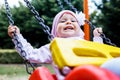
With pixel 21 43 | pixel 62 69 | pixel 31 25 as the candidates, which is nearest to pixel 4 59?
pixel 31 25

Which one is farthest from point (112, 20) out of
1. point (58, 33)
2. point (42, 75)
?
point (42, 75)

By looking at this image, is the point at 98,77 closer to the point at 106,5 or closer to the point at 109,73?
the point at 109,73

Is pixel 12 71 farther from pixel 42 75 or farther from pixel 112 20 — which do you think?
pixel 42 75

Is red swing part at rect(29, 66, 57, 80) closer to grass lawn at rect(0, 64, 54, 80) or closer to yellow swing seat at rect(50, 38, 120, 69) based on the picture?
yellow swing seat at rect(50, 38, 120, 69)

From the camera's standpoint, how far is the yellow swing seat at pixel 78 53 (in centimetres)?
154

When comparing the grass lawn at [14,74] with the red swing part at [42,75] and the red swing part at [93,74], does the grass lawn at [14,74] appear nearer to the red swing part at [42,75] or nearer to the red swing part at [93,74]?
the red swing part at [42,75]

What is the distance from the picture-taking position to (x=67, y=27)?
2266 millimetres

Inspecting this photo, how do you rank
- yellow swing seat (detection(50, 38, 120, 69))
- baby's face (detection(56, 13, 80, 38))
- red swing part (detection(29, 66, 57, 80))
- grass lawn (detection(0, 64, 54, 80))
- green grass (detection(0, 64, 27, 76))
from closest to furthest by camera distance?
yellow swing seat (detection(50, 38, 120, 69))
red swing part (detection(29, 66, 57, 80))
baby's face (detection(56, 13, 80, 38))
grass lawn (detection(0, 64, 54, 80))
green grass (detection(0, 64, 27, 76))

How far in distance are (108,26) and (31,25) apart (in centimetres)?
359

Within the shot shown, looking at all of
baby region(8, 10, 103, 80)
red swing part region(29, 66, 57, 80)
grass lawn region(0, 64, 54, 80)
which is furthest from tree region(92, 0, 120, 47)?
red swing part region(29, 66, 57, 80)

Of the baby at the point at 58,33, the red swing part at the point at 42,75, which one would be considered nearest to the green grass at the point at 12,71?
the baby at the point at 58,33

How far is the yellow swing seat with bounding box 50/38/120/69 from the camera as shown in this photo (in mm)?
1538

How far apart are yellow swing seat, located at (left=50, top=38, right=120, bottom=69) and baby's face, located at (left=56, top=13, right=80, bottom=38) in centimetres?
55

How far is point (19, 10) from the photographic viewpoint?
553 inches
